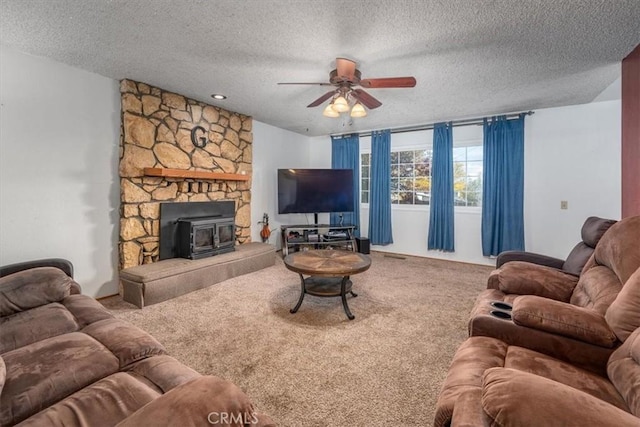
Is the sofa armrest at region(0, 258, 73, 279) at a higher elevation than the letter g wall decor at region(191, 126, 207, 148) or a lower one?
lower

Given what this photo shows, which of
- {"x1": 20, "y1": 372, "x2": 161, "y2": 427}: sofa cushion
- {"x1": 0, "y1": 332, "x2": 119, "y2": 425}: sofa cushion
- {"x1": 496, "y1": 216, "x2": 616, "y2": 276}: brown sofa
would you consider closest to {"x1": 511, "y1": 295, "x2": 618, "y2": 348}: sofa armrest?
{"x1": 496, "y1": 216, "x2": 616, "y2": 276}: brown sofa

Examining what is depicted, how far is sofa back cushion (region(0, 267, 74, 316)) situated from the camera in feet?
5.92

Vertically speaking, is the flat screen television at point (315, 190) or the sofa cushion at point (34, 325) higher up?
the flat screen television at point (315, 190)

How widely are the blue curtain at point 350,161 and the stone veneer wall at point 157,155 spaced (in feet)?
7.13

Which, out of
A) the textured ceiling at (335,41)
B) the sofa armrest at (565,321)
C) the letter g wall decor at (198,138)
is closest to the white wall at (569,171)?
the textured ceiling at (335,41)

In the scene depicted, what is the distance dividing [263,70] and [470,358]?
2936 mm

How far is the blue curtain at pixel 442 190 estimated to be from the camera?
15.8 ft

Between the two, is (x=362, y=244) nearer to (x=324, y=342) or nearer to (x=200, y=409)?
(x=324, y=342)

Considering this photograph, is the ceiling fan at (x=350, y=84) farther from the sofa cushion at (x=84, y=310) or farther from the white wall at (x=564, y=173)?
the white wall at (x=564, y=173)

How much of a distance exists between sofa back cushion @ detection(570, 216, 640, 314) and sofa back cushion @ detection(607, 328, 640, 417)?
1.37 feet

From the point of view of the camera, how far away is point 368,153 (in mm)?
5801

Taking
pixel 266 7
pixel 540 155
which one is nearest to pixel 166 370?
pixel 266 7

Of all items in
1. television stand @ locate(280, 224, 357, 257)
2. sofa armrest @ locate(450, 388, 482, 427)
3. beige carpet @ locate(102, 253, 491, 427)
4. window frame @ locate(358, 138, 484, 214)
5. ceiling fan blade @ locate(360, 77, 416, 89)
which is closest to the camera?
sofa armrest @ locate(450, 388, 482, 427)

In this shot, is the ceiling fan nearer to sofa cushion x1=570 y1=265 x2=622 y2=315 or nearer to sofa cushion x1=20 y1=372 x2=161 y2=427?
sofa cushion x1=570 y1=265 x2=622 y2=315
